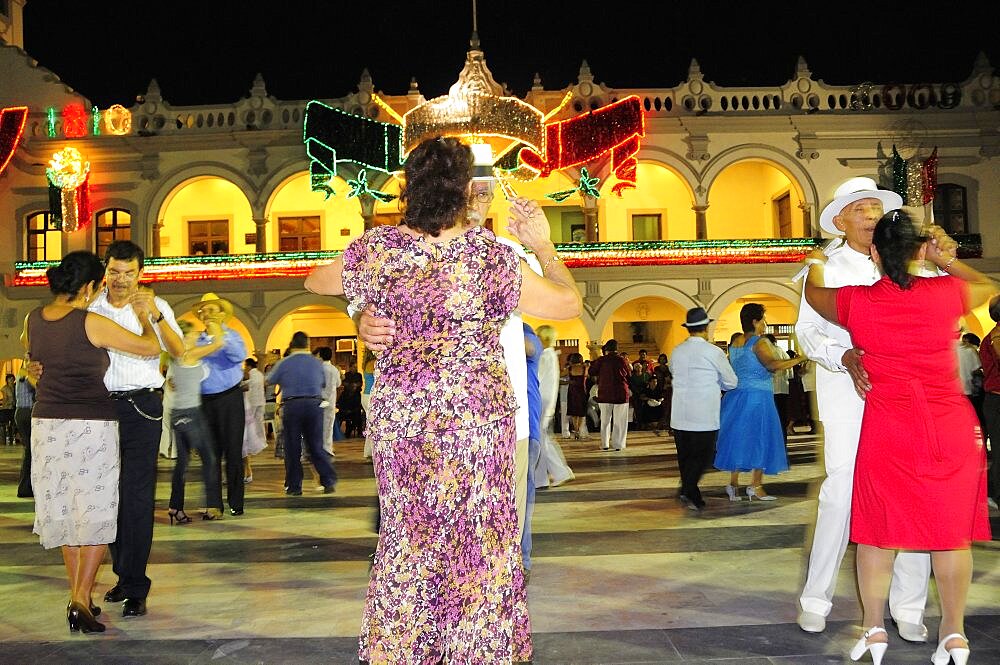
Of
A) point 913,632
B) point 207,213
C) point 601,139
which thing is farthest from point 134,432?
point 207,213

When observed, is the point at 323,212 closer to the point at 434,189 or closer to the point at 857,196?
the point at 857,196

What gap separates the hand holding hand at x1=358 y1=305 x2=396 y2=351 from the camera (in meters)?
2.89

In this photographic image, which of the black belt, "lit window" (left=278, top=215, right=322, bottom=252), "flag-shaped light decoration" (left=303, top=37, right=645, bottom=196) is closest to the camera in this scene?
the black belt

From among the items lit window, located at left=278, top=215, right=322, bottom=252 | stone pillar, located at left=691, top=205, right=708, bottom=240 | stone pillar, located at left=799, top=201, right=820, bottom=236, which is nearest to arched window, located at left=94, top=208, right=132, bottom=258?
lit window, located at left=278, top=215, right=322, bottom=252

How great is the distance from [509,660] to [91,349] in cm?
295

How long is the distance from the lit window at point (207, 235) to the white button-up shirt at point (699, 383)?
20.4m

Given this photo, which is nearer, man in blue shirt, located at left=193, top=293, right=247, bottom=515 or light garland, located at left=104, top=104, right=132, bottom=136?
man in blue shirt, located at left=193, top=293, right=247, bottom=515

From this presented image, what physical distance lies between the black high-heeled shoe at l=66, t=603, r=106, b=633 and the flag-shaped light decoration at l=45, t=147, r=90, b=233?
845 inches

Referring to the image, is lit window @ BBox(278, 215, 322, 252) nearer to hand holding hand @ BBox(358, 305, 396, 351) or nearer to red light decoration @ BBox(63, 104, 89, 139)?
red light decoration @ BBox(63, 104, 89, 139)

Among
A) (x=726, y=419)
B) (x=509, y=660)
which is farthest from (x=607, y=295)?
(x=509, y=660)

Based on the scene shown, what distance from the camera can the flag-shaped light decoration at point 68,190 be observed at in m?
23.6

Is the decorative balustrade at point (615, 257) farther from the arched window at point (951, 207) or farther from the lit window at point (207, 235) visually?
the lit window at point (207, 235)

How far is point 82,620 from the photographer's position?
4.57 m

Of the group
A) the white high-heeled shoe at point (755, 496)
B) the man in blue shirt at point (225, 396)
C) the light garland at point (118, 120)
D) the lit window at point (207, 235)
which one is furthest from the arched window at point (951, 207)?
the light garland at point (118, 120)
